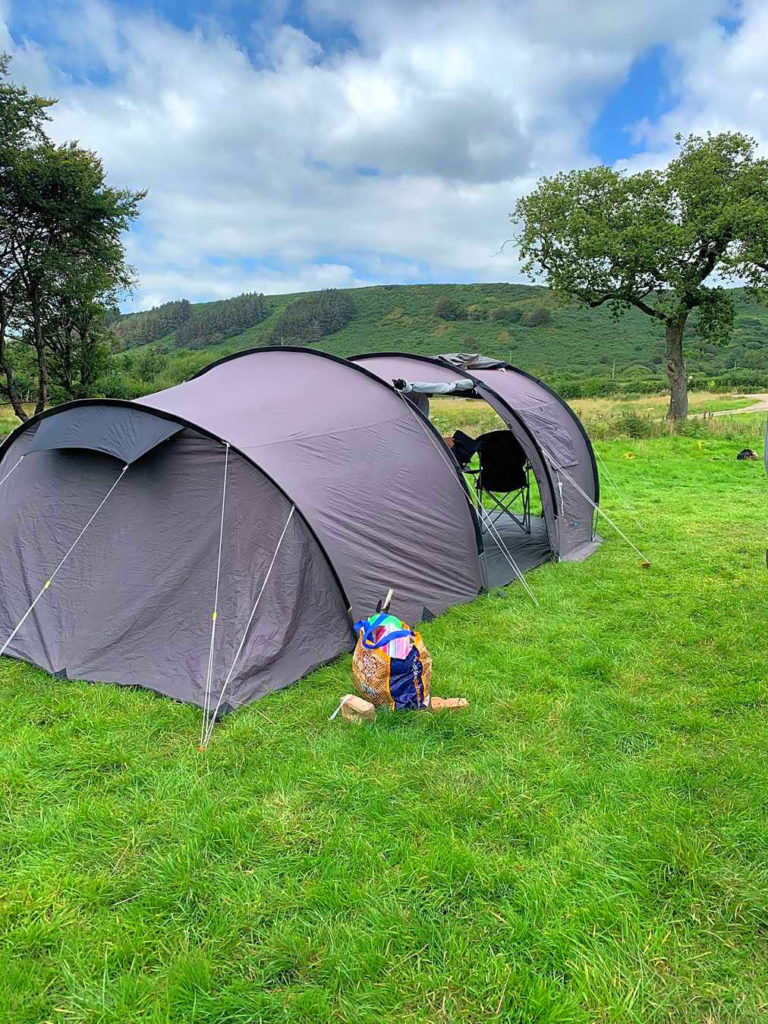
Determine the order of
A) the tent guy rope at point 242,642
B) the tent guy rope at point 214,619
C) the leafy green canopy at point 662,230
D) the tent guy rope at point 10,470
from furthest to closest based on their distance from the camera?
the leafy green canopy at point 662,230, the tent guy rope at point 10,470, the tent guy rope at point 214,619, the tent guy rope at point 242,642

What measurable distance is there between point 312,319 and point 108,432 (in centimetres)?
7360

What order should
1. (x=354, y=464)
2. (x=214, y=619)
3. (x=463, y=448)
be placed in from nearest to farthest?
1. (x=214, y=619)
2. (x=354, y=464)
3. (x=463, y=448)

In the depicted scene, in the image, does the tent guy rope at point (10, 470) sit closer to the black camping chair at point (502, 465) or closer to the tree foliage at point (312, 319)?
the black camping chair at point (502, 465)

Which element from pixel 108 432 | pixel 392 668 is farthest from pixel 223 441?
pixel 392 668

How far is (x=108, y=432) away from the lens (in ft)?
14.8

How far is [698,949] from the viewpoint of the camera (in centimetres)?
217

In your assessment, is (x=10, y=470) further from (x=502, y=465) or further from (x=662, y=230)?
(x=662, y=230)

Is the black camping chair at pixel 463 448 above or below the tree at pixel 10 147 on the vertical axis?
below

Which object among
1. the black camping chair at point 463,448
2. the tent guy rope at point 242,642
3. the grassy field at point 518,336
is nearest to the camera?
the tent guy rope at point 242,642

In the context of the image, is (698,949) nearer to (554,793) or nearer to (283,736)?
(554,793)

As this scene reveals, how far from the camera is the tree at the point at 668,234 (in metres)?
16.2

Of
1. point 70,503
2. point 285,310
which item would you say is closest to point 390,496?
point 70,503

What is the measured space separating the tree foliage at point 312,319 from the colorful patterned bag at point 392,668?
6824 cm

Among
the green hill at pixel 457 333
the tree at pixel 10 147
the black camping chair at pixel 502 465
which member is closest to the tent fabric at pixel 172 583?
the black camping chair at pixel 502 465
